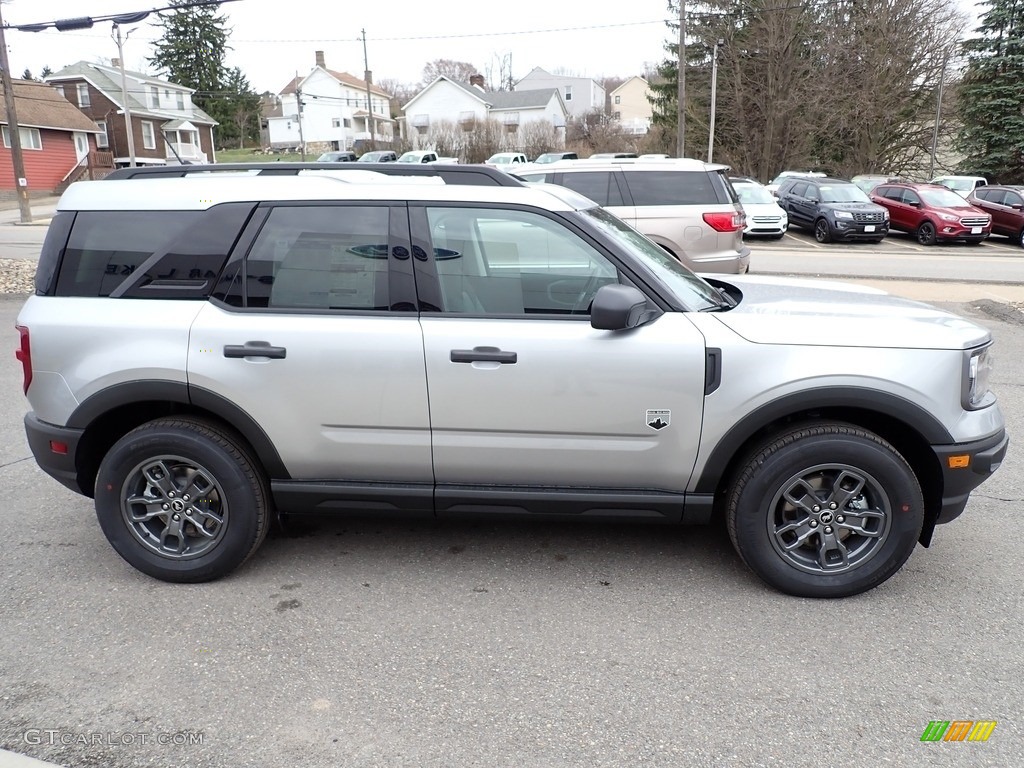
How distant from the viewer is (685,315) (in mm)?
3443

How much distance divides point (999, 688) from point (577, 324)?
82.9 inches

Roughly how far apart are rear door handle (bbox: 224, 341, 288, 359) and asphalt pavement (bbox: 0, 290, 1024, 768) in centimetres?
110

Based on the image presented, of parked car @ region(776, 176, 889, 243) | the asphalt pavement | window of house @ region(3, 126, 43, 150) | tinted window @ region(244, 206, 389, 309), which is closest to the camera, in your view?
the asphalt pavement

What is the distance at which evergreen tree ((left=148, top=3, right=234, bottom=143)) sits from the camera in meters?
72.4

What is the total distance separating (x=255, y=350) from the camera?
3.48m

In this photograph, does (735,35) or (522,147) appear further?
(522,147)

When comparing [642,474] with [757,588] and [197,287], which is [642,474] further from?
[197,287]

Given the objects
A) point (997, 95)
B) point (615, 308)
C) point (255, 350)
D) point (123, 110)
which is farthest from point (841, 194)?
point (123, 110)

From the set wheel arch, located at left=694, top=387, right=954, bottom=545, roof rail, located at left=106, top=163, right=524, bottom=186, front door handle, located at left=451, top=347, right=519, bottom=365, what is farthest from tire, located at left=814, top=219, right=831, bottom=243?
front door handle, located at left=451, top=347, right=519, bottom=365

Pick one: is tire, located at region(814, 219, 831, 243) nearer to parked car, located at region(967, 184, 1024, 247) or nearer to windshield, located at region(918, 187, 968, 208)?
windshield, located at region(918, 187, 968, 208)

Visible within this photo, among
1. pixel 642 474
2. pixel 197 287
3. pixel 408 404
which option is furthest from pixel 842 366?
pixel 197 287

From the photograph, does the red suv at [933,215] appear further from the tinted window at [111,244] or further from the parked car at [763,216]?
the tinted window at [111,244]

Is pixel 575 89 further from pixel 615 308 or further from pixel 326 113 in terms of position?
pixel 615 308

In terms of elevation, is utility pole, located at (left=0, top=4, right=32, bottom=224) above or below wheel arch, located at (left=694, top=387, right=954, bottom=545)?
above
